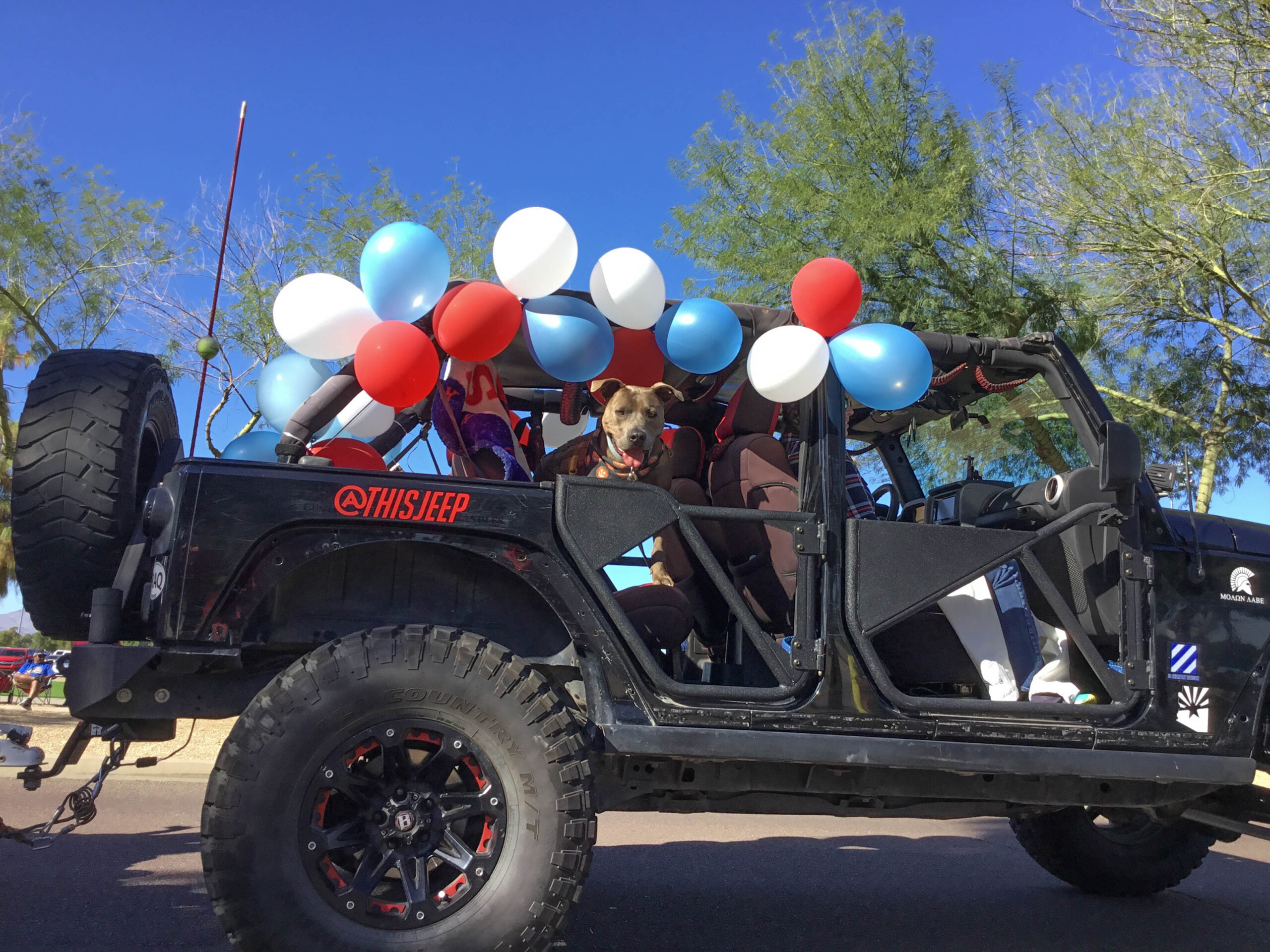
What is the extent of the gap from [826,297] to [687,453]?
3.80 feet

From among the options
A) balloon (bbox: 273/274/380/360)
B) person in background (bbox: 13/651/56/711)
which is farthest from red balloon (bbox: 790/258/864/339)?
person in background (bbox: 13/651/56/711)

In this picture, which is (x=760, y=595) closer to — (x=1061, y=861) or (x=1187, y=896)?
(x=1061, y=861)

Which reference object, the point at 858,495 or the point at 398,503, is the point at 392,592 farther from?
the point at 858,495

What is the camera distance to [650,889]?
4859 mm

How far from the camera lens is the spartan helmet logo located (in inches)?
149

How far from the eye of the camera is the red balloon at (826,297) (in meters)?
3.62

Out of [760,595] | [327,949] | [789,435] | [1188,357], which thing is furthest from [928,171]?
[327,949]

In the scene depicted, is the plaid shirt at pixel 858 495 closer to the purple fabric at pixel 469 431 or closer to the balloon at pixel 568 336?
the balloon at pixel 568 336

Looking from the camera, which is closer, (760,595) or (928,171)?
(760,595)

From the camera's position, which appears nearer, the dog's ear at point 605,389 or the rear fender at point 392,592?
the rear fender at point 392,592

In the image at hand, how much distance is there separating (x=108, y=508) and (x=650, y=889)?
3.10m

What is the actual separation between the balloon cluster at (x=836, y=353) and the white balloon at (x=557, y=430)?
174 centimetres

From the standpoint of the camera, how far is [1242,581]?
3.80 m

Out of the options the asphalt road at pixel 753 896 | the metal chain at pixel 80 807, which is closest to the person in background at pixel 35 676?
the asphalt road at pixel 753 896
